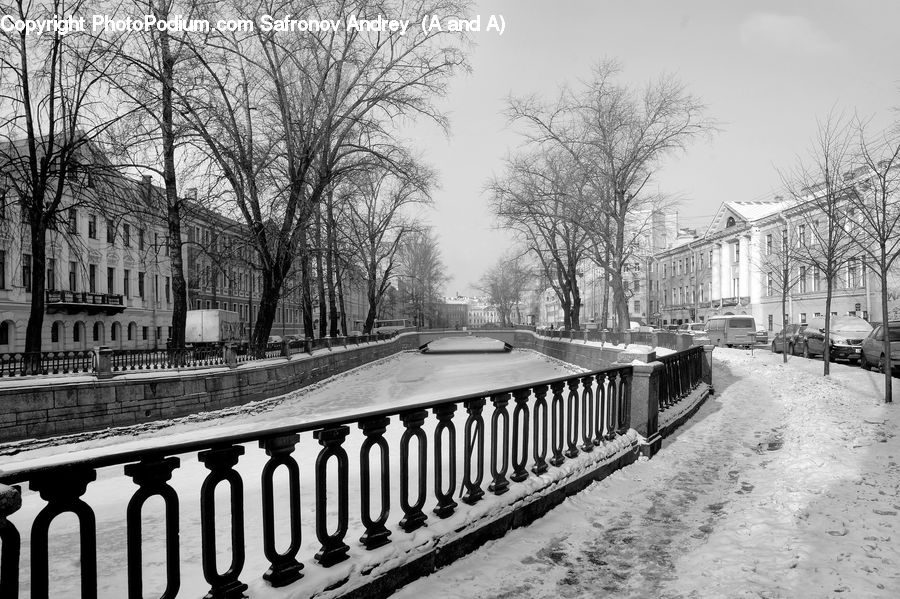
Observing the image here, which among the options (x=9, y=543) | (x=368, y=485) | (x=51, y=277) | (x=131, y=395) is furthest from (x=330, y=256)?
(x=9, y=543)

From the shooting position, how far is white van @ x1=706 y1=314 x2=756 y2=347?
108 feet

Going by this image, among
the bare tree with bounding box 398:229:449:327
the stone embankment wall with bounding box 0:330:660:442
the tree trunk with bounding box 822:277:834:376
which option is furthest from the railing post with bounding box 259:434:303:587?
the bare tree with bounding box 398:229:449:327

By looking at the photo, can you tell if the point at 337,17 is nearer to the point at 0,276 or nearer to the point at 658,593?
the point at 658,593

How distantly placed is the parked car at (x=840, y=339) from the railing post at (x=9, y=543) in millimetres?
22777

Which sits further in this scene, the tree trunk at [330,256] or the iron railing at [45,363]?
the tree trunk at [330,256]

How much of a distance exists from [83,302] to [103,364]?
24243 mm

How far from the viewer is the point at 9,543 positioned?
219 centimetres

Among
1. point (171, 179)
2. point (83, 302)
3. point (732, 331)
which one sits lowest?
point (732, 331)

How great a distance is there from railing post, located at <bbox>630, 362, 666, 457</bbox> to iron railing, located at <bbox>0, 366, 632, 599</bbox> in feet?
0.42

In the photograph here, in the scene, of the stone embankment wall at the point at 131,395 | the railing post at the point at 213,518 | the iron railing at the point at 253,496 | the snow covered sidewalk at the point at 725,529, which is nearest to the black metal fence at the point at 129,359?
the stone embankment wall at the point at 131,395

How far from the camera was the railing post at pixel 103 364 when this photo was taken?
14.9 m

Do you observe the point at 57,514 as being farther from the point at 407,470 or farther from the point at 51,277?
the point at 51,277

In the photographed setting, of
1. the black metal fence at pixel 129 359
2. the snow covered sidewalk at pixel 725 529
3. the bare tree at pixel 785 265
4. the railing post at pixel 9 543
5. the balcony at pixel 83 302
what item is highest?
the bare tree at pixel 785 265

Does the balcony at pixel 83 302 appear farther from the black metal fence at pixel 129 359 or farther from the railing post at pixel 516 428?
the railing post at pixel 516 428
